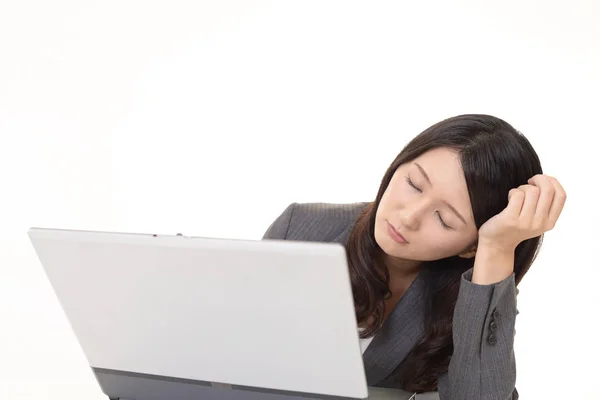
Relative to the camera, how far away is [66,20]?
3.50m

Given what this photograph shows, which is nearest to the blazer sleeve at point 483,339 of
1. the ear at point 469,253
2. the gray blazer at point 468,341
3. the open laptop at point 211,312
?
the gray blazer at point 468,341

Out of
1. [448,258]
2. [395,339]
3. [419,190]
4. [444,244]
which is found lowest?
[395,339]

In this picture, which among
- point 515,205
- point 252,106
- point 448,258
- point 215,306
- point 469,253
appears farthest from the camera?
point 252,106

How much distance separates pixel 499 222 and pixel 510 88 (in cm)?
180

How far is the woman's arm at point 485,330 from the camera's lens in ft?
5.33

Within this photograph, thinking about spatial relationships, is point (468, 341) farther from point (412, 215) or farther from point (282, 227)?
point (282, 227)

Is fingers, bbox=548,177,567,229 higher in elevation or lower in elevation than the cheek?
higher

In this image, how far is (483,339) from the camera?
1.65 meters

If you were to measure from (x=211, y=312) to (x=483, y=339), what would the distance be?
2.01ft

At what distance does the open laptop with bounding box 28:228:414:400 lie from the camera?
1216 mm

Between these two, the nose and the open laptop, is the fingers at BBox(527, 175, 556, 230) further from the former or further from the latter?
the open laptop

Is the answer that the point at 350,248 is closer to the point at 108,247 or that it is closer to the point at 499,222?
the point at 499,222

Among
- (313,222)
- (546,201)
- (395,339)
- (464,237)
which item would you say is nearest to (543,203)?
(546,201)

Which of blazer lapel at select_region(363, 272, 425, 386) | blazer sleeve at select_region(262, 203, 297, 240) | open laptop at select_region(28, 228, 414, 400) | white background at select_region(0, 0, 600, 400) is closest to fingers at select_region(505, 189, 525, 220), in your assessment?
blazer lapel at select_region(363, 272, 425, 386)
